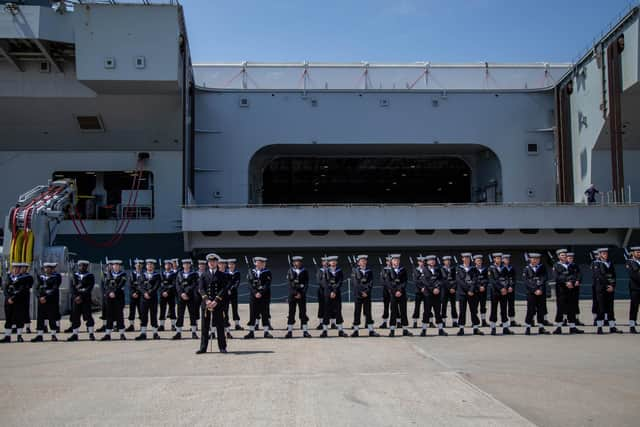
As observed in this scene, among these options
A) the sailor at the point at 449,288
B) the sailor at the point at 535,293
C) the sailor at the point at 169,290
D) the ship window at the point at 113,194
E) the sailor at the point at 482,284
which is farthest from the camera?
the ship window at the point at 113,194

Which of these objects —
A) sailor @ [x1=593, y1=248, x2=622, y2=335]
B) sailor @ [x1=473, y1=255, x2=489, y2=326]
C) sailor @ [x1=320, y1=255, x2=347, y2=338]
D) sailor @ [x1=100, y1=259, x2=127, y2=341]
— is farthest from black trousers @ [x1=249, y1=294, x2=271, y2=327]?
sailor @ [x1=593, y1=248, x2=622, y2=335]

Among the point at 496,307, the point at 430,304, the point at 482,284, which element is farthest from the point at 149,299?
the point at 496,307

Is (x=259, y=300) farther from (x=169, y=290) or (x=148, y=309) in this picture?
(x=148, y=309)

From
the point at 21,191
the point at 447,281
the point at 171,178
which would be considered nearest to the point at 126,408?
the point at 447,281

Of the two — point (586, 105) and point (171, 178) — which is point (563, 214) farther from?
point (171, 178)

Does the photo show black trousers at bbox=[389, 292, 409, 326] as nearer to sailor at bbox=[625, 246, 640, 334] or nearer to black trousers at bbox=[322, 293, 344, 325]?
black trousers at bbox=[322, 293, 344, 325]

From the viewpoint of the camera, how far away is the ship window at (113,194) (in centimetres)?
2642

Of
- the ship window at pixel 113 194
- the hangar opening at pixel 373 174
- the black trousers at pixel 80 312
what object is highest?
the hangar opening at pixel 373 174

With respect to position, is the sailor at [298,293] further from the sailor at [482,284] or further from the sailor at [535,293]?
the sailor at [535,293]

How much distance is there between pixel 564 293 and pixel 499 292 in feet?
4.34

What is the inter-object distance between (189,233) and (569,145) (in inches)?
692

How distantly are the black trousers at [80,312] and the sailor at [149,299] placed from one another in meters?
1.07

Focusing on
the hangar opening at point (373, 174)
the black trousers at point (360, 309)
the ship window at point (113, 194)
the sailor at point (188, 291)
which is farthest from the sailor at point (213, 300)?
the hangar opening at point (373, 174)

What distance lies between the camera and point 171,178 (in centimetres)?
2619
